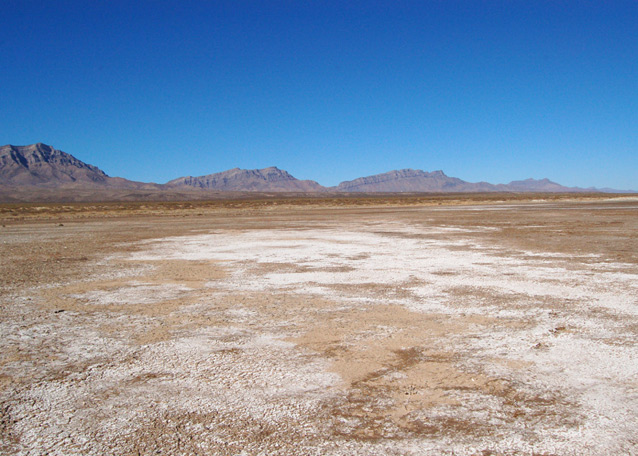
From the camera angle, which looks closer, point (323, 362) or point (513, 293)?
point (323, 362)

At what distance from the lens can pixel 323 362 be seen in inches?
198

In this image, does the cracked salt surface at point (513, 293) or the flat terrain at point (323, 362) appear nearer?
the flat terrain at point (323, 362)

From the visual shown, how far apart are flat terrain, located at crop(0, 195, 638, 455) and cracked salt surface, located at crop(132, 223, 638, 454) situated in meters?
0.03

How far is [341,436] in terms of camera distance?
3523 millimetres

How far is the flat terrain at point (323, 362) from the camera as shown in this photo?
3539 millimetres

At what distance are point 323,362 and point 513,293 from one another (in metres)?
4.67

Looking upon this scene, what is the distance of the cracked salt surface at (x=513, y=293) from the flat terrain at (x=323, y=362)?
29 millimetres

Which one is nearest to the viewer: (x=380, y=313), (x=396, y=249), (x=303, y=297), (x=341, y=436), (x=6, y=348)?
Answer: (x=341, y=436)

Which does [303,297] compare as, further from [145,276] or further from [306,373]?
[145,276]

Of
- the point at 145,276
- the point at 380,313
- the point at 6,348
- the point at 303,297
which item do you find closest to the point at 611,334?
the point at 380,313

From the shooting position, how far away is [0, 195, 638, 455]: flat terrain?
11.6ft

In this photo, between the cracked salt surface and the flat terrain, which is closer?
the flat terrain

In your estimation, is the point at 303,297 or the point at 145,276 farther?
the point at 145,276

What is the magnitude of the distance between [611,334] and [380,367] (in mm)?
3155
